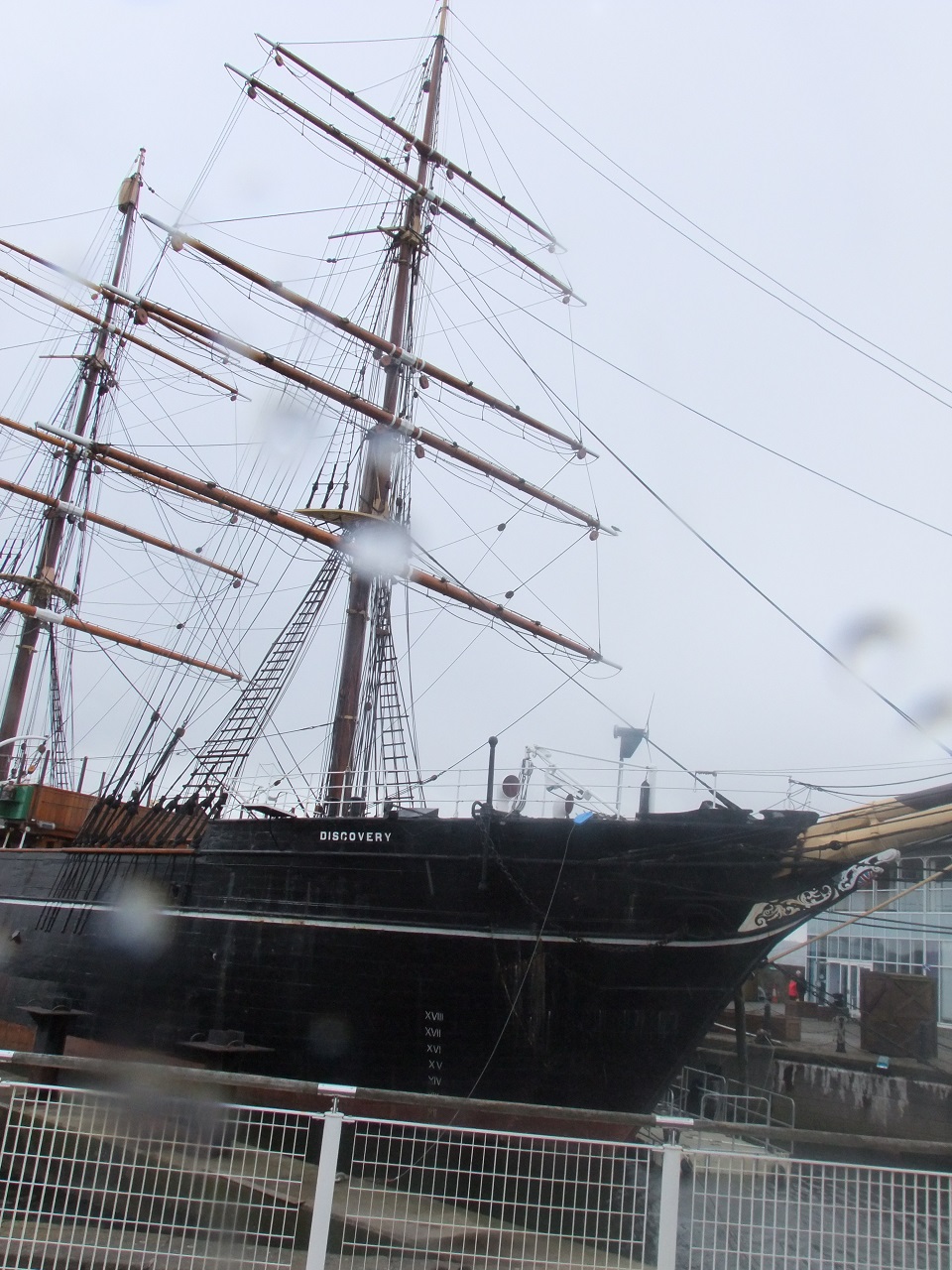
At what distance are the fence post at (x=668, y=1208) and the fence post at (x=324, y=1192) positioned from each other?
1309 mm

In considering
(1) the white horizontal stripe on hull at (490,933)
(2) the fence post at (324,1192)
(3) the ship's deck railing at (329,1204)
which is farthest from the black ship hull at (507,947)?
(2) the fence post at (324,1192)

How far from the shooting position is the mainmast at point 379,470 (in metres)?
14.5

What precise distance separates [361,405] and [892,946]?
2071 cm

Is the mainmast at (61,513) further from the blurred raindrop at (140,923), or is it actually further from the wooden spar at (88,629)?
the blurred raindrop at (140,923)

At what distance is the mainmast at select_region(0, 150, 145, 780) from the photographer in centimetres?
2533

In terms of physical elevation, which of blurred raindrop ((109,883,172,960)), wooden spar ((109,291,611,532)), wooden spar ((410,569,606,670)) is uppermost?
wooden spar ((109,291,611,532))

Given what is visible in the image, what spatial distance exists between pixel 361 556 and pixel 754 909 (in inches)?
343

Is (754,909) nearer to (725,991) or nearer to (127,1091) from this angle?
(725,991)

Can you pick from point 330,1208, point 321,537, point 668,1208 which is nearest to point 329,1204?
point 330,1208

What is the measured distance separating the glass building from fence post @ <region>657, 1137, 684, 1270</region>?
17.9m

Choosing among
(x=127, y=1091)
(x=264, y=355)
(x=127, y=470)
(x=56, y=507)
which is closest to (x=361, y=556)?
(x=264, y=355)

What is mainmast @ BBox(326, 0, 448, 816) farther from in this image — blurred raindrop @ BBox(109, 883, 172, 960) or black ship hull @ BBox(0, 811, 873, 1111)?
blurred raindrop @ BBox(109, 883, 172, 960)

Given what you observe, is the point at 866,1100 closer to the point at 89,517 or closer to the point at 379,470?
the point at 379,470

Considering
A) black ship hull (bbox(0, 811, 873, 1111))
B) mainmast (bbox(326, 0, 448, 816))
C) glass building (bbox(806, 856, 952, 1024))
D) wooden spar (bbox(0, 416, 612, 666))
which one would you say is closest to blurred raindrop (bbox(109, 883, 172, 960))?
black ship hull (bbox(0, 811, 873, 1111))
